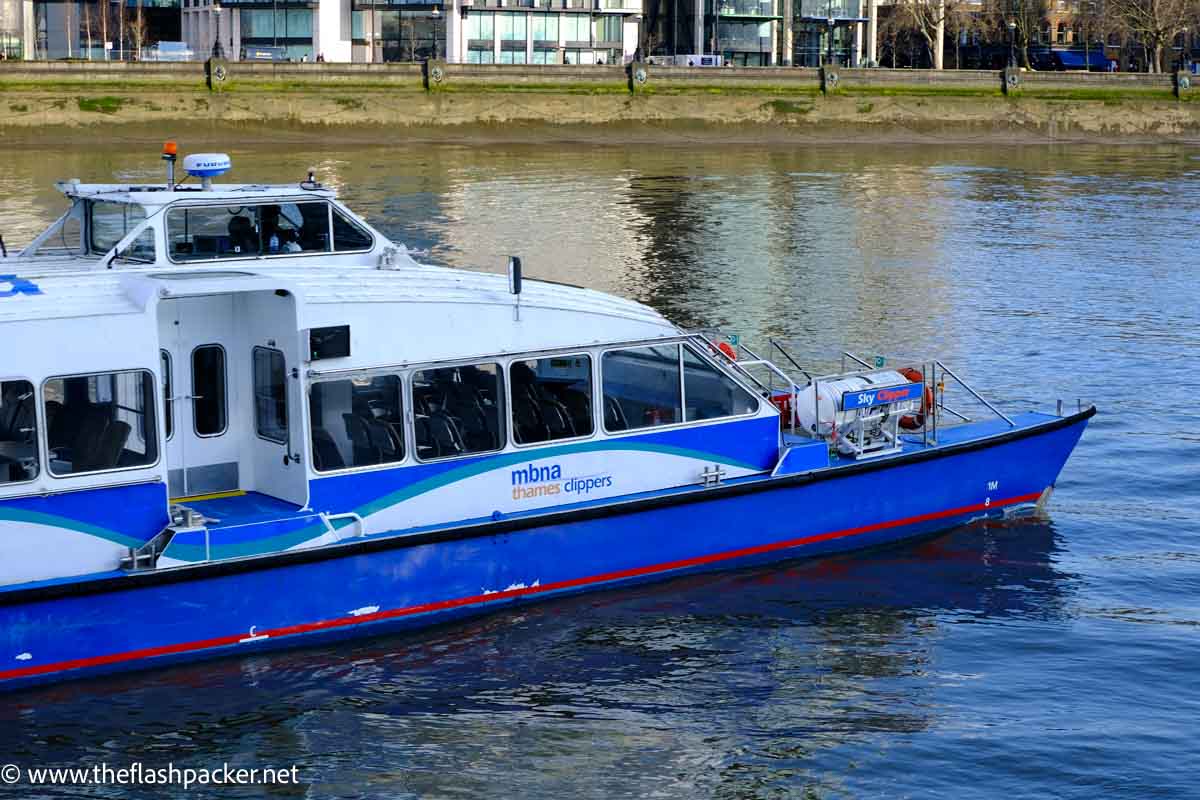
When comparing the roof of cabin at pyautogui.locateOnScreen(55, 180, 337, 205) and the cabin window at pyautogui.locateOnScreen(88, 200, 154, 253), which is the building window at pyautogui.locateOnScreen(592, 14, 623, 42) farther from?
the cabin window at pyautogui.locateOnScreen(88, 200, 154, 253)

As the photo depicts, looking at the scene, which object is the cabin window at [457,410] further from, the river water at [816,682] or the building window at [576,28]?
the building window at [576,28]

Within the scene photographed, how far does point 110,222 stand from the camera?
13219 millimetres

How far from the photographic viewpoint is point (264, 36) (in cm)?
7756

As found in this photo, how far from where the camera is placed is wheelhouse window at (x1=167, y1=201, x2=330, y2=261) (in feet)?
42.1

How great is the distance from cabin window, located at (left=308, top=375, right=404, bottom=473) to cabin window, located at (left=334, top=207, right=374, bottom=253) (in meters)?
2.34

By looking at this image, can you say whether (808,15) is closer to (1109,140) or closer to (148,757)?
(1109,140)

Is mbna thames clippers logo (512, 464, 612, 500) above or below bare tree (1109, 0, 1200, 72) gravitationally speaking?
below

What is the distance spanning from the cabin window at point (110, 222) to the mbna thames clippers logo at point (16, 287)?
5.97 feet

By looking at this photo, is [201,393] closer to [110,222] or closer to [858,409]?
[110,222]

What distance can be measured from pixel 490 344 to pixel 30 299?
126 inches

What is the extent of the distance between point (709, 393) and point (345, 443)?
2.97 meters

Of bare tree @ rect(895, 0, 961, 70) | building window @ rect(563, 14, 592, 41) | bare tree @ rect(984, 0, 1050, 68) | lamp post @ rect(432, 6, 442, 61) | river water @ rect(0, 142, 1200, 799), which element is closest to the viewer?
river water @ rect(0, 142, 1200, 799)

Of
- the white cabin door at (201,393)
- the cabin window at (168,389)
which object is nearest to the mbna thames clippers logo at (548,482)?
the white cabin door at (201,393)

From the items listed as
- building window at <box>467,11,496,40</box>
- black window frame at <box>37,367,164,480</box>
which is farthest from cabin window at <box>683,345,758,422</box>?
building window at <box>467,11,496,40</box>
